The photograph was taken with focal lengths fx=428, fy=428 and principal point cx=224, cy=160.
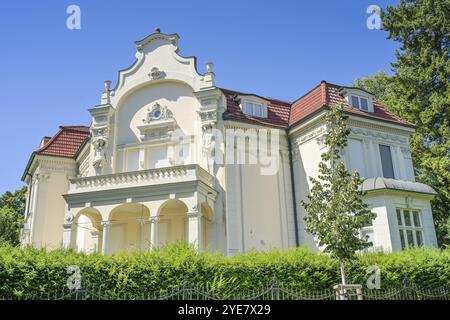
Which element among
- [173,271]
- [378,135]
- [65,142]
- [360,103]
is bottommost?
[173,271]

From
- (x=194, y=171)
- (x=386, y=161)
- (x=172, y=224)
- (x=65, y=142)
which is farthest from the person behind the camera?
(x=65, y=142)

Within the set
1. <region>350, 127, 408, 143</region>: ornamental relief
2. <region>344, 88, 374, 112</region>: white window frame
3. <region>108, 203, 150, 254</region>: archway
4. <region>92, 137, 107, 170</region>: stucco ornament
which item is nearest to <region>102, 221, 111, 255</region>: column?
<region>108, 203, 150, 254</region>: archway

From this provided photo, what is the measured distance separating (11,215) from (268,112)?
2978cm

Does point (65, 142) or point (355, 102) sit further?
point (65, 142)

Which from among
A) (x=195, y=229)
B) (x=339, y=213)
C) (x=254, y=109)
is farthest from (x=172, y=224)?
(x=339, y=213)

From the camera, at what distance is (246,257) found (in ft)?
51.6

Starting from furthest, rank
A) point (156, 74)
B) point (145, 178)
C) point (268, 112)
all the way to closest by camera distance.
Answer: point (268, 112) < point (156, 74) < point (145, 178)

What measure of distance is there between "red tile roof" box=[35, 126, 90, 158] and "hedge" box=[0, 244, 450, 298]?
16.8 metres

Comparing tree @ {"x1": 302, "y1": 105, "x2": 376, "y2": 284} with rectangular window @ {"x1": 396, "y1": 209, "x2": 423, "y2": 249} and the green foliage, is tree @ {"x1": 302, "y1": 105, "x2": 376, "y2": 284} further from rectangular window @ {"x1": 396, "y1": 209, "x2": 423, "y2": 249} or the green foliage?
rectangular window @ {"x1": 396, "y1": 209, "x2": 423, "y2": 249}

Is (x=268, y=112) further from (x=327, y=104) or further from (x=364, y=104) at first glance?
(x=364, y=104)

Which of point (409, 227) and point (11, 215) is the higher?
point (11, 215)

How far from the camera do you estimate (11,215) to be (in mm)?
42375

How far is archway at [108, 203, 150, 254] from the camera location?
23.0 m

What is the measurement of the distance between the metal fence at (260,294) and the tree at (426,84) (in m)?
15.3
